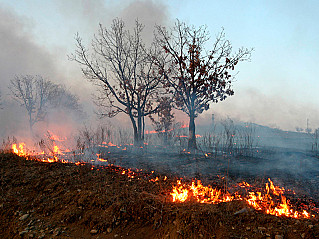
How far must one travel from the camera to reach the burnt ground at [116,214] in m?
3.43

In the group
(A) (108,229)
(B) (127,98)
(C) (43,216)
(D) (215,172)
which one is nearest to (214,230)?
(A) (108,229)

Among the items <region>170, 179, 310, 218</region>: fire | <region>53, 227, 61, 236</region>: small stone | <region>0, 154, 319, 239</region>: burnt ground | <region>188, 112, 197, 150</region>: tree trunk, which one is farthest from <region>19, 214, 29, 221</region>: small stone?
<region>188, 112, 197, 150</region>: tree trunk

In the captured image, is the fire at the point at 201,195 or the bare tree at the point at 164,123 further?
the bare tree at the point at 164,123

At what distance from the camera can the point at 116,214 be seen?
4301 millimetres

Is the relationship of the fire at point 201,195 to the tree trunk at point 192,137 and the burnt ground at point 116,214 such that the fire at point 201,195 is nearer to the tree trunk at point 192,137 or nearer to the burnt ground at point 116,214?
the burnt ground at point 116,214

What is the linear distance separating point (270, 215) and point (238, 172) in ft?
15.6

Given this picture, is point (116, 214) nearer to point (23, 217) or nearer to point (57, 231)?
point (57, 231)

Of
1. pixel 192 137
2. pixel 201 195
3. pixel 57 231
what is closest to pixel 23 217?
pixel 57 231

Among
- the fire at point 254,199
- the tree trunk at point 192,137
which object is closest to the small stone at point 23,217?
the fire at point 254,199

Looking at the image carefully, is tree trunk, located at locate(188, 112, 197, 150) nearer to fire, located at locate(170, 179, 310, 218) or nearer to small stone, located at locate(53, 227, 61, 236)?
fire, located at locate(170, 179, 310, 218)

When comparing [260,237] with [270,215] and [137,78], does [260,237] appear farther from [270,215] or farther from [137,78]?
[137,78]

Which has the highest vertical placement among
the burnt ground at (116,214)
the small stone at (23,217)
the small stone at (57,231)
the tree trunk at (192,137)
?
the tree trunk at (192,137)

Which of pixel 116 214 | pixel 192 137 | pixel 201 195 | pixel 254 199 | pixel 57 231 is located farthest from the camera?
pixel 192 137

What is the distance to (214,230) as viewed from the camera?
3.46m
